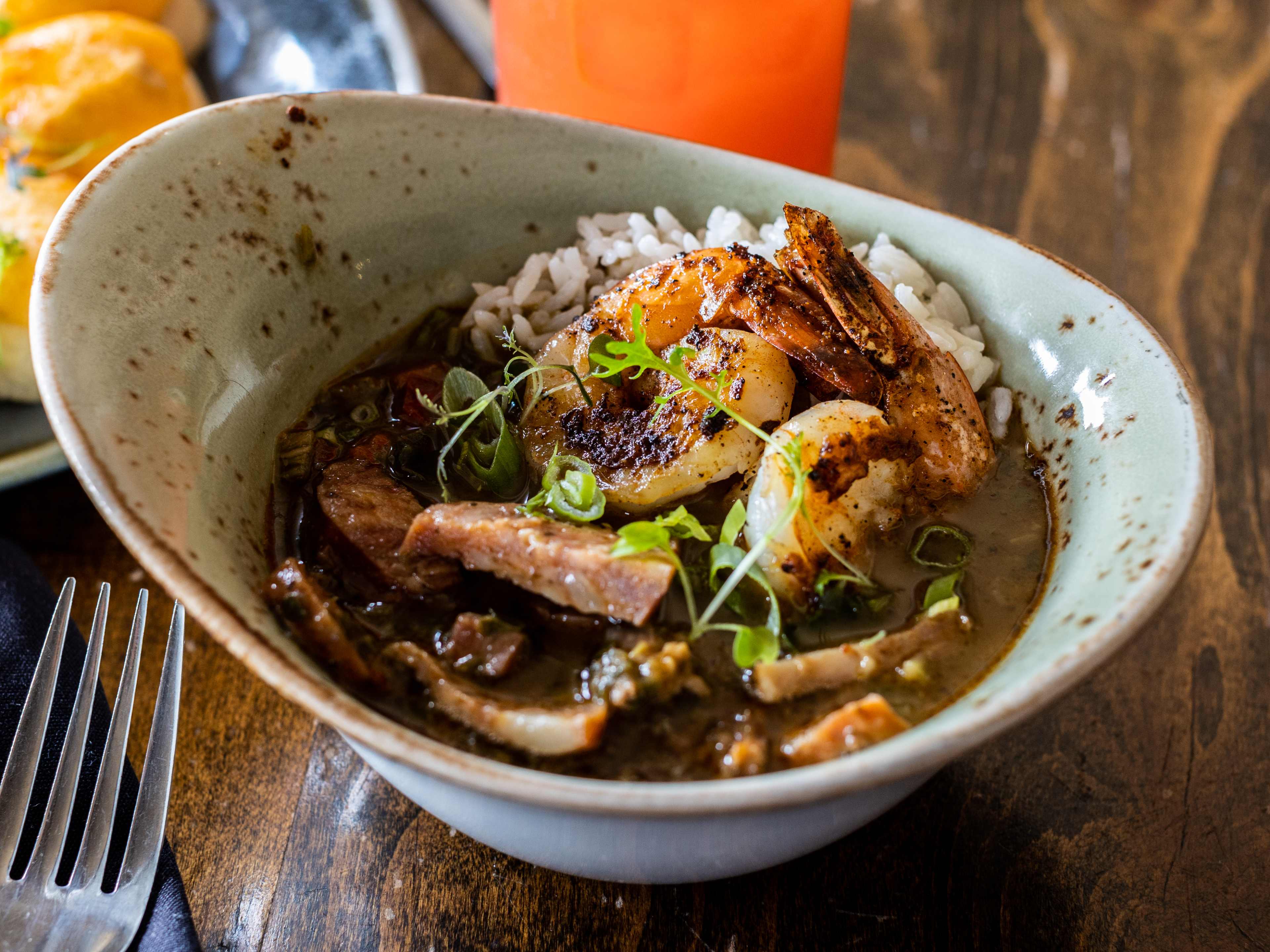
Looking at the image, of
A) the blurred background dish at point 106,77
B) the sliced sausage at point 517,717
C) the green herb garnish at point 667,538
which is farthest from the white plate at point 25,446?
the green herb garnish at point 667,538

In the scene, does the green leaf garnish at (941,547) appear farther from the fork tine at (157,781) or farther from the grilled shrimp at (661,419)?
the fork tine at (157,781)

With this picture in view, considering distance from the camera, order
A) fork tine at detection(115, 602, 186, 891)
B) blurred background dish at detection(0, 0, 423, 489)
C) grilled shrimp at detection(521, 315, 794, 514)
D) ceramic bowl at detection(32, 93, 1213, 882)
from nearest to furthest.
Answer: ceramic bowl at detection(32, 93, 1213, 882) < fork tine at detection(115, 602, 186, 891) < grilled shrimp at detection(521, 315, 794, 514) < blurred background dish at detection(0, 0, 423, 489)

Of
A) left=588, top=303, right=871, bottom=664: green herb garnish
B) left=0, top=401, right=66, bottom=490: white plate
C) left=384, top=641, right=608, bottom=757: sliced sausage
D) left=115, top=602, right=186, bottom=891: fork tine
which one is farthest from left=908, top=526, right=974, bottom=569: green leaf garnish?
left=0, top=401, right=66, bottom=490: white plate

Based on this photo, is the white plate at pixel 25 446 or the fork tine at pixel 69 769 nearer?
the fork tine at pixel 69 769

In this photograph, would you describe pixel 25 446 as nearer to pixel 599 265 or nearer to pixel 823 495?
pixel 599 265

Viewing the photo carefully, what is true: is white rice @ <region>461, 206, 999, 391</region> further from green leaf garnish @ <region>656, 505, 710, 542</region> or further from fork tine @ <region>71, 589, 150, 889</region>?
fork tine @ <region>71, 589, 150, 889</region>

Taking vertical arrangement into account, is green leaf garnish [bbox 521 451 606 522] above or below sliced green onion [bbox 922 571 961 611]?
above
